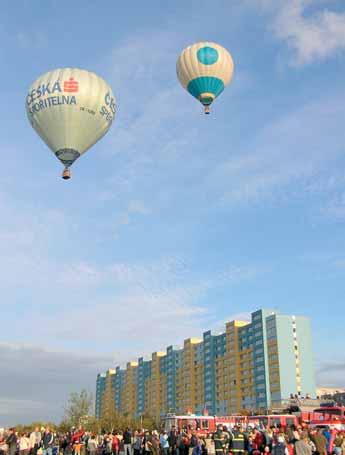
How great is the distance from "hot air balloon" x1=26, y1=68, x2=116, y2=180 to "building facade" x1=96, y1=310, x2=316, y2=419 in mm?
76094

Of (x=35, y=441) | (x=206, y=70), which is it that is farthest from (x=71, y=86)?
(x=35, y=441)

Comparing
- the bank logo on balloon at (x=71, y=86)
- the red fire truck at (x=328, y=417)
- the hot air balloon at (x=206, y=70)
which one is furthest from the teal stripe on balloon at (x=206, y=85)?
the red fire truck at (x=328, y=417)

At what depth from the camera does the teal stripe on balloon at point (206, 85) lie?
3625 centimetres

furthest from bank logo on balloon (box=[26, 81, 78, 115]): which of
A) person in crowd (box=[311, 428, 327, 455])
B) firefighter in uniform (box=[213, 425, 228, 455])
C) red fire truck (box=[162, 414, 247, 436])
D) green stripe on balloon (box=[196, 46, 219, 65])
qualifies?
red fire truck (box=[162, 414, 247, 436])

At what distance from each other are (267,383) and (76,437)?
82.9 meters

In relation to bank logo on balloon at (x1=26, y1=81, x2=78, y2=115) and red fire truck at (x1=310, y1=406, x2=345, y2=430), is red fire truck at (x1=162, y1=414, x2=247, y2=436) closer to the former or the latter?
→ red fire truck at (x1=310, y1=406, x2=345, y2=430)

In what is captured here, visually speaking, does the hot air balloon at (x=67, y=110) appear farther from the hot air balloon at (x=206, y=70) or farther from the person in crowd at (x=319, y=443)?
the person in crowd at (x=319, y=443)

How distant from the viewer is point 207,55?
121 feet

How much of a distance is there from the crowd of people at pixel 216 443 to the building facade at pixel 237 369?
235 ft

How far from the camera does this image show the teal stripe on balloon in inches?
1427

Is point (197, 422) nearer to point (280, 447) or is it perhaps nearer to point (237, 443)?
point (237, 443)

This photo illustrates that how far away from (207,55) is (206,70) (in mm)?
1083

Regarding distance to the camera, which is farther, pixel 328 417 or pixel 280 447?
pixel 328 417

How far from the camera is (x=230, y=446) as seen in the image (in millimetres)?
21375
